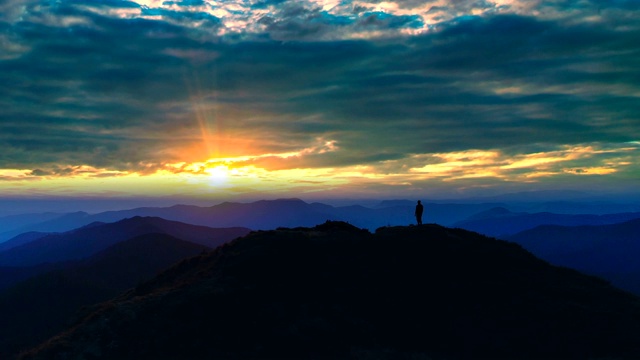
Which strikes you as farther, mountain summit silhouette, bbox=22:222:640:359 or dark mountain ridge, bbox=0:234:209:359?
dark mountain ridge, bbox=0:234:209:359

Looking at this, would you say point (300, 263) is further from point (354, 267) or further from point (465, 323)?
point (465, 323)

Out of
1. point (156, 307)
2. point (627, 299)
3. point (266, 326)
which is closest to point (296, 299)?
point (266, 326)

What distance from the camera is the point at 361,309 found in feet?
111

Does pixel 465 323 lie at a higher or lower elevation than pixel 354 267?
lower

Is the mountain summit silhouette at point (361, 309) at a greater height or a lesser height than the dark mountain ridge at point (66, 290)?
greater

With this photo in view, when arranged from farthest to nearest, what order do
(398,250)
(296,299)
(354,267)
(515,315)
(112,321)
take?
(398,250)
(354,267)
(296,299)
(515,315)
(112,321)

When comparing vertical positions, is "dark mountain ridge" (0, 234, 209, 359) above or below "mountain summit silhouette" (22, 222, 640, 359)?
below

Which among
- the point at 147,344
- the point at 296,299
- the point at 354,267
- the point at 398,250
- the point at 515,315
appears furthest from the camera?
the point at 398,250

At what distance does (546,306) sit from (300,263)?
20322mm

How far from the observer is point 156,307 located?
32.5 m

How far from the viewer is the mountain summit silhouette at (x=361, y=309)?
28.4 m

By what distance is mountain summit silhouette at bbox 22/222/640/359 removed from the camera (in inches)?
1119

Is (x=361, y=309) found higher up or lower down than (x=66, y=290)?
higher up

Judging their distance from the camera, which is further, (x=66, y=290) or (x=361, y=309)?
(x=66, y=290)
